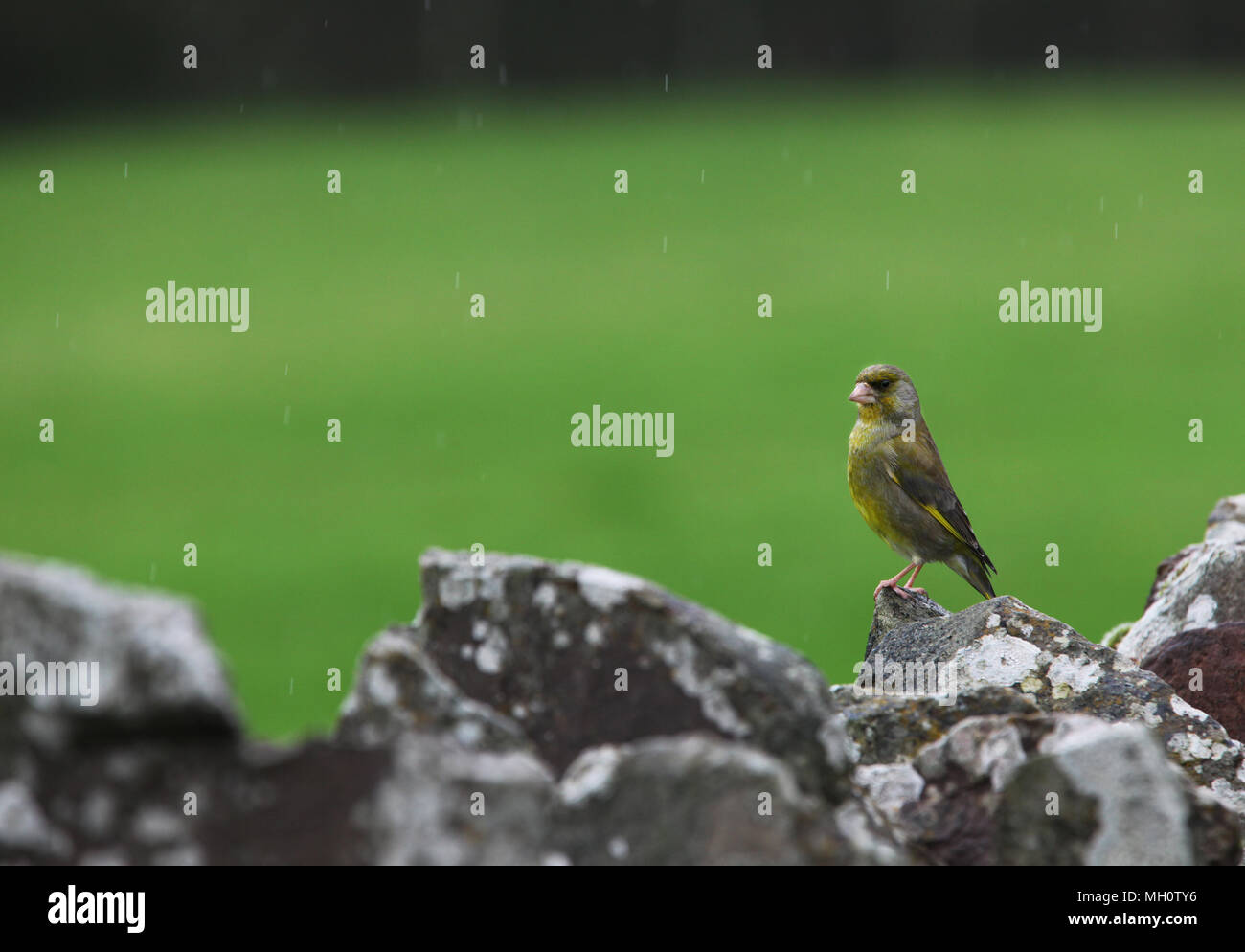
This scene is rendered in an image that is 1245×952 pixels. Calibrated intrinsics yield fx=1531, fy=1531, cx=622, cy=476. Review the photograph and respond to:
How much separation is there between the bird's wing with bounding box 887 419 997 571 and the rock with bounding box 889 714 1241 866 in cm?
418

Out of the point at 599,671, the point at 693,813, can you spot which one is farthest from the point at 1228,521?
the point at 693,813

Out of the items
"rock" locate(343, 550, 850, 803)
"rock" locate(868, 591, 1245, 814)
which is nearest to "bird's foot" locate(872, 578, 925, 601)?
"rock" locate(868, 591, 1245, 814)

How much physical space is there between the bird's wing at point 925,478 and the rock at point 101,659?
5529 millimetres

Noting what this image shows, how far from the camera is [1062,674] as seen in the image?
4.85 metres

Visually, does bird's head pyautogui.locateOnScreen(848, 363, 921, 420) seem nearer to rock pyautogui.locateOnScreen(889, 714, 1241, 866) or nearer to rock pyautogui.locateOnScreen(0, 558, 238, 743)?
rock pyautogui.locateOnScreen(889, 714, 1241, 866)

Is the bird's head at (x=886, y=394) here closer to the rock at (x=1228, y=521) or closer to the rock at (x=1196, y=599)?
the rock at (x=1228, y=521)

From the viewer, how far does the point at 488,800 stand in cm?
311

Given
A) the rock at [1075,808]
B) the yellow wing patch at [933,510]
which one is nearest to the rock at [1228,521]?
the yellow wing patch at [933,510]

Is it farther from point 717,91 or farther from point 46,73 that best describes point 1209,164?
point 46,73

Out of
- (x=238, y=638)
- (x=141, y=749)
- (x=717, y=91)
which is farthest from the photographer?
(x=717, y=91)

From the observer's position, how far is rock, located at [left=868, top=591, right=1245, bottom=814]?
4594mm

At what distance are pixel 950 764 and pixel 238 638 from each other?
1967 cm

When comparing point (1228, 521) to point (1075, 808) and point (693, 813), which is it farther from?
point (693, 813)
